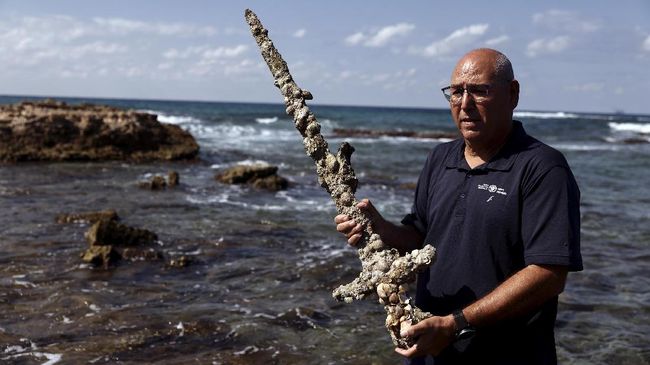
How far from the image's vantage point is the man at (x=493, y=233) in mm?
2514

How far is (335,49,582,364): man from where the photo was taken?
251 cm

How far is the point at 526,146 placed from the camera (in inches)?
108

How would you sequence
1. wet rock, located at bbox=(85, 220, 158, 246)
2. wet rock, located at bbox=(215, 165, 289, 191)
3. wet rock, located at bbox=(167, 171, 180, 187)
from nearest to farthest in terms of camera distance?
wet rock, located at bbox=(85, 220, 158, 246), wet rock, located at bbox=(167, 171, 180, 187), wet rock, located at bbox=(215, 165, 289, 191)

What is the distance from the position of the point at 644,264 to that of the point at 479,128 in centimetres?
858

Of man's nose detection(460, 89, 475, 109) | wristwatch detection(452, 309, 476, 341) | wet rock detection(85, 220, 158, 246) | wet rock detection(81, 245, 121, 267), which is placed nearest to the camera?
wristwatch detection(452, 309, 476, 341)

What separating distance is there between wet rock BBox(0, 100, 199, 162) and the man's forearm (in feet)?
73.0

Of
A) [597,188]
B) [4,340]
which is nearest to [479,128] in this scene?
[4,340]

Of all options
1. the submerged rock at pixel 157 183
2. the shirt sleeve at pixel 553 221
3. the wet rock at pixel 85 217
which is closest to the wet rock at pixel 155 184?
the submerged rock at pixel 157 183

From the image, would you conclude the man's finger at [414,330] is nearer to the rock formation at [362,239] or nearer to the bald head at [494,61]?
the rock formation at [362,239]

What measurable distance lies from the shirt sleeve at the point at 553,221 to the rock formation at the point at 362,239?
16.5 inches

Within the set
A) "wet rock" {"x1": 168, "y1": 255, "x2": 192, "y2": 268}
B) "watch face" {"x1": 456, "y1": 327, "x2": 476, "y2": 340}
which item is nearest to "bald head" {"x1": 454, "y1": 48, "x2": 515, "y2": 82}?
"watch face" {"x1": 456, "y1": 327, "x2": 476, "y2": 340}

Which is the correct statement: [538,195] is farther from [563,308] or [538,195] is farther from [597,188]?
[597,188]

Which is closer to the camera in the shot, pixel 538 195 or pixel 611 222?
pixel 538 195

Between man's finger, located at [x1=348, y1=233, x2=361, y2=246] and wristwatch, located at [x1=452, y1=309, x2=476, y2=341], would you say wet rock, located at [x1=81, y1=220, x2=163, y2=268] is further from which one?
wristwatch, located at [x1=452, y1=309, x2=476, y2=341]
